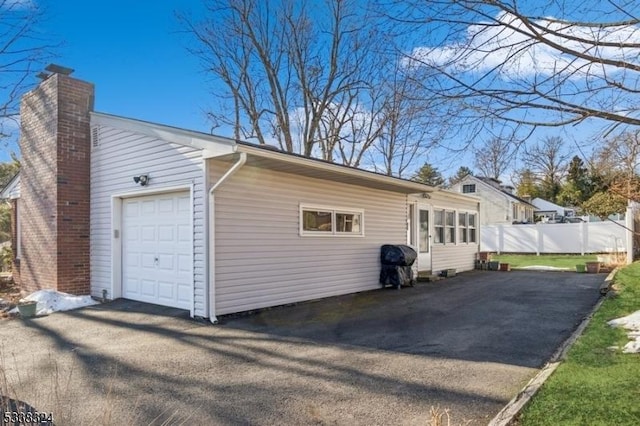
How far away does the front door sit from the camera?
45.3 feet

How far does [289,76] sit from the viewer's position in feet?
70.8

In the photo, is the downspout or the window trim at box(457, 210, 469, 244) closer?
the downspout

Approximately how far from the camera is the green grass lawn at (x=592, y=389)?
3.29 metres

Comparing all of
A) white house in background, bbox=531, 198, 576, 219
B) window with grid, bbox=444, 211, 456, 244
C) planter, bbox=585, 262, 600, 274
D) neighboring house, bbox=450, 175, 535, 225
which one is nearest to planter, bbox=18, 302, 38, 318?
window with grid, bbox=444, 211, 456, 244

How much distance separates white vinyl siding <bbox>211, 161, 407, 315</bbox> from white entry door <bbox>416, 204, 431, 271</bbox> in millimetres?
2774

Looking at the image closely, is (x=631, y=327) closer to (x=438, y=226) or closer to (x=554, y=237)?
(x=438, y=226)

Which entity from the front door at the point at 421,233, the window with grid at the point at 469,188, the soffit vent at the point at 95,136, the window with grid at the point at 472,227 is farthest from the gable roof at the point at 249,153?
the window with grid at the point at 469,188

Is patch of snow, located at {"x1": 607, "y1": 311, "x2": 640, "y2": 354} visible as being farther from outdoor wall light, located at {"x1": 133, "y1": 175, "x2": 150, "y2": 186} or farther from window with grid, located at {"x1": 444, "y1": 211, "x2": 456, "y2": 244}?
window with grid, located at {"x1": 444, "y1": 211, "x2": 456, "y2": 244}

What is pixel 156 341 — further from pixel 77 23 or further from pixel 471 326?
pixel 77 23

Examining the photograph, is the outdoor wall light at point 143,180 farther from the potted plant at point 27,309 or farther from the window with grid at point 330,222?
→ the window with grid at point 330,222

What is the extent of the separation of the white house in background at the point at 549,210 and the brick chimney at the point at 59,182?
38821mm

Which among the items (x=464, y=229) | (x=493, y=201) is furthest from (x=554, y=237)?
(x=464, y=229)

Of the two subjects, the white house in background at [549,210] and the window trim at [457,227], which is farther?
the white house in background at [549,210]

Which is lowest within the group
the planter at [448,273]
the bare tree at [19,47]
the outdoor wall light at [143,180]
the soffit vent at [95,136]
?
the planter at [448,273]
